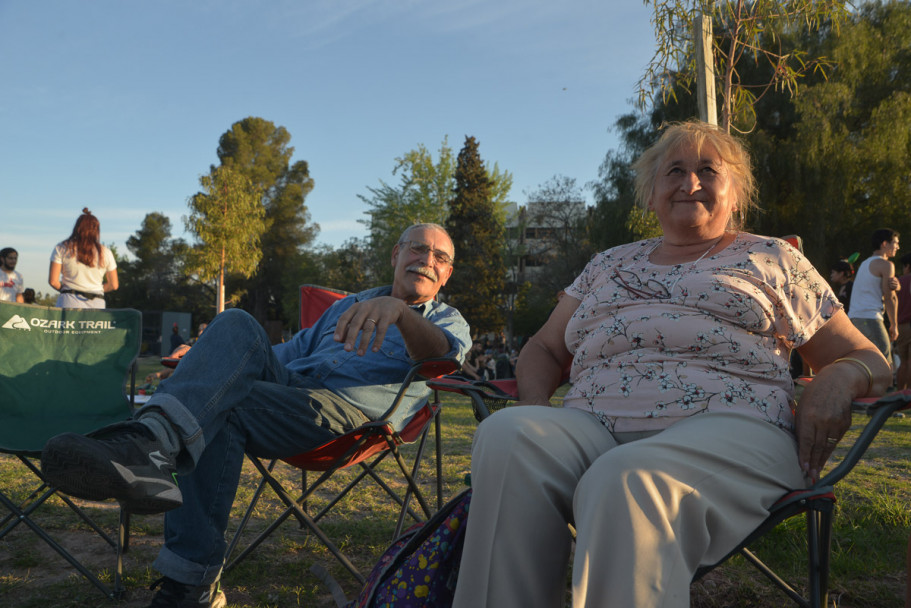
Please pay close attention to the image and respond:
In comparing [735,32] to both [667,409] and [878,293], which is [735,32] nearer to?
[667,409]

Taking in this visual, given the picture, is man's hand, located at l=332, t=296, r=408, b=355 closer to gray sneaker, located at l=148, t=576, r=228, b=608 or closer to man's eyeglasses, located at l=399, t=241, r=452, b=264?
man's eyeglasses, located at l=399, t=241, r=452, b=264

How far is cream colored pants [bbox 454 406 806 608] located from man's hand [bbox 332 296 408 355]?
0.42m

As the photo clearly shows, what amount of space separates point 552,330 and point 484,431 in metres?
0.70

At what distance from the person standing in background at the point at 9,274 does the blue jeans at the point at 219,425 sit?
5.74m

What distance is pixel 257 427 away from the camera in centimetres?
192

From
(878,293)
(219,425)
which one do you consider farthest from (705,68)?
(878,293)

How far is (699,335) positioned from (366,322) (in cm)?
85

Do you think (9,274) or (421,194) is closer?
(9,274)

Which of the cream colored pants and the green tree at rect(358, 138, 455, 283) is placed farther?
the green tree at rect(358, 138, 455, 283)

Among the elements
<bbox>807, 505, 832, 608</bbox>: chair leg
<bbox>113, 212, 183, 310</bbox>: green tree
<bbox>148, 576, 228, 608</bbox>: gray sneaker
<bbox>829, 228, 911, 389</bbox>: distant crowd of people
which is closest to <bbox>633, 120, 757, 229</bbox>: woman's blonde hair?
<bbox>807, 505, 832, 608</bbox>: chair leg

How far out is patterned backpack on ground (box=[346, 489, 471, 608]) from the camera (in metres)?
1.36

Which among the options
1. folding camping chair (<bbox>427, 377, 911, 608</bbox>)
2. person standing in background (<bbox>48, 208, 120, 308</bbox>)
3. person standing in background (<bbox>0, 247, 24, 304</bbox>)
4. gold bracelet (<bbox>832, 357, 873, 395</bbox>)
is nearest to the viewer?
folding camping chair (<bbox>427, 377, 911, 608</bbox>)

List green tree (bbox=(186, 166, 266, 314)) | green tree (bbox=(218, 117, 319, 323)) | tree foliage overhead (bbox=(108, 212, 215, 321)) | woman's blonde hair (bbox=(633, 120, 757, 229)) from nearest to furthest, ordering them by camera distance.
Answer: woman's blonde hair (bbox=(633, 120, 757, 229)) < green tree (bbox=(186, 166, 266, 314)) < tree foliage overhead (bbox=(108, 212, 215, 321)) < green tree (bbox=(218, 117, 319, 323))

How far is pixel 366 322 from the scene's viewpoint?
66.8 inches
